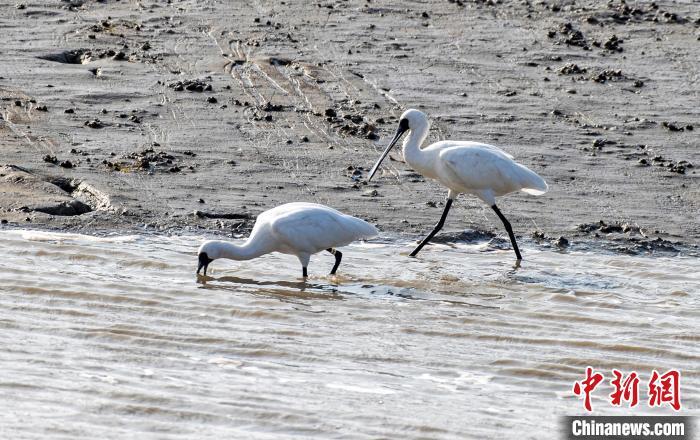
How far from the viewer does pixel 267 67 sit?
Answer: 42.7ft

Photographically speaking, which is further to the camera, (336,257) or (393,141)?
(393,141)

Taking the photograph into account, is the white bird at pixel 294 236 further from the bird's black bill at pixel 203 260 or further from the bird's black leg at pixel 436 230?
the bird's black leg at pixel 436 230

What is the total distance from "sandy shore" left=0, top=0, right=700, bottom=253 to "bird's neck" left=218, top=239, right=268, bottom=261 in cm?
101

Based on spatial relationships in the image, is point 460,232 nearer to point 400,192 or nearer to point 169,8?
point 400,192

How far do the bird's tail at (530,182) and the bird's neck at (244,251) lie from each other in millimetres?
2118

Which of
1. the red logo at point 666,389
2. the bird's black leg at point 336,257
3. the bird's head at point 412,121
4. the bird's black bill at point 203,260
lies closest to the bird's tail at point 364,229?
the bird's black leg at point 336,257

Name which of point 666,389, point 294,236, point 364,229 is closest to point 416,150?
point 364,229

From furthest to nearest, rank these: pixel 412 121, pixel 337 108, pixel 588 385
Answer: pixel 337 108 → pixel 412 121 → pixel 588 385

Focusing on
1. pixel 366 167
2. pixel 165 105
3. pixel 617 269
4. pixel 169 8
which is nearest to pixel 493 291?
pixel 617 269

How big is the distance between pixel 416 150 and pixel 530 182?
88 cm

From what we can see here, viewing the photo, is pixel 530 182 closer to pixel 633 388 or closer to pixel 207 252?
pixel 207 252

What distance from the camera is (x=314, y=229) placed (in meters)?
8.92

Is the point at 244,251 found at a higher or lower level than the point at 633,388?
higher

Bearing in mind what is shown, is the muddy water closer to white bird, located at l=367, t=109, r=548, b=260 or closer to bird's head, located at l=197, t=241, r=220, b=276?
bird's head, located at l=197, t=241, r=220, b=276
